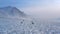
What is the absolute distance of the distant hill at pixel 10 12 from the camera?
1.67 m

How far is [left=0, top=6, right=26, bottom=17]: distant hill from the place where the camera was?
5.49 feet

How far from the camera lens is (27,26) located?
66.9 inches

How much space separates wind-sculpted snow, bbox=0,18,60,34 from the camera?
1.65 meters

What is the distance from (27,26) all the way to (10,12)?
31 centimetres

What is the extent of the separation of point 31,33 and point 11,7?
461 mm

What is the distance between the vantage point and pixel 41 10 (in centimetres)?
175

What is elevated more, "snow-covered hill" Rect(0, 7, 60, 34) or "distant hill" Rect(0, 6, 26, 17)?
"distant hill" Rect(0, 6, 26, 17)

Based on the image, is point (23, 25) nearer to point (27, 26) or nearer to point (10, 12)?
point (27, 26)

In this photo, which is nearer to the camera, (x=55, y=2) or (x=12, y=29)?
(x=12, y=29)

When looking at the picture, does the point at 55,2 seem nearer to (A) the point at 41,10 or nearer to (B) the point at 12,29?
(A) the point at 41,10

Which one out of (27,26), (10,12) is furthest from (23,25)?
(10,12)

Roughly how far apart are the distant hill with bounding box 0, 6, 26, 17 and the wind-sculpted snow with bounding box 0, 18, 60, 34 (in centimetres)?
6

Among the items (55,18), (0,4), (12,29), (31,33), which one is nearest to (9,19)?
(12,29)

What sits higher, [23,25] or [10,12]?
[10,12]
